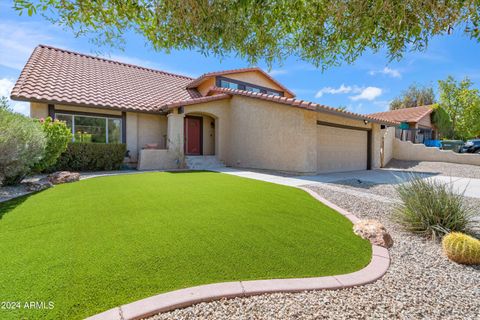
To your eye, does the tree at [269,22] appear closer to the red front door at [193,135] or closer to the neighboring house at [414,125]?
the red front door at [193,135]

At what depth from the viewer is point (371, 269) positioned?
3.66 meters

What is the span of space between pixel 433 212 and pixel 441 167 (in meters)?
15.1

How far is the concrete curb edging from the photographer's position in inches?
97.0

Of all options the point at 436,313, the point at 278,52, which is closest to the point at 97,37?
the point at 278,52

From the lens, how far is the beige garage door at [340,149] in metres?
14.4

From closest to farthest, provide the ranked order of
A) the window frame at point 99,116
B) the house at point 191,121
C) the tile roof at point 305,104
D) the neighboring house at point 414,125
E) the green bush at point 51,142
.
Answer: the green bush at point 51,142, the tile roof at point 305,104, the house at point 191,121, the window frame at point 99,116, the neighboring house at point 414,125

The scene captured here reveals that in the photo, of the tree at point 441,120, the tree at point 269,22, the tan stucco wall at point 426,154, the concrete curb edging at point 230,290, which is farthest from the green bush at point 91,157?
the tree at point 441,120

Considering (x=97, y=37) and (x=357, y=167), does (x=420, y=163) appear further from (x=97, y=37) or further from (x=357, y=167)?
(x=97, y=37)

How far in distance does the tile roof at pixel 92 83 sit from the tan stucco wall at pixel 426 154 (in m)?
17.8

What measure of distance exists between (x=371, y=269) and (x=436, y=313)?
0.92 meters

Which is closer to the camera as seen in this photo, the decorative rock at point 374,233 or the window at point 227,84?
the decorative rock at point 374,233

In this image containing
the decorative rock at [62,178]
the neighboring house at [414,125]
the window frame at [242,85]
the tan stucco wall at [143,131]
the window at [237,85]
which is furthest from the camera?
the neighboring house at [414,125]

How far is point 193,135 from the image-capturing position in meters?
17.2

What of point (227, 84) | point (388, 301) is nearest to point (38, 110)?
point (227, 84)
